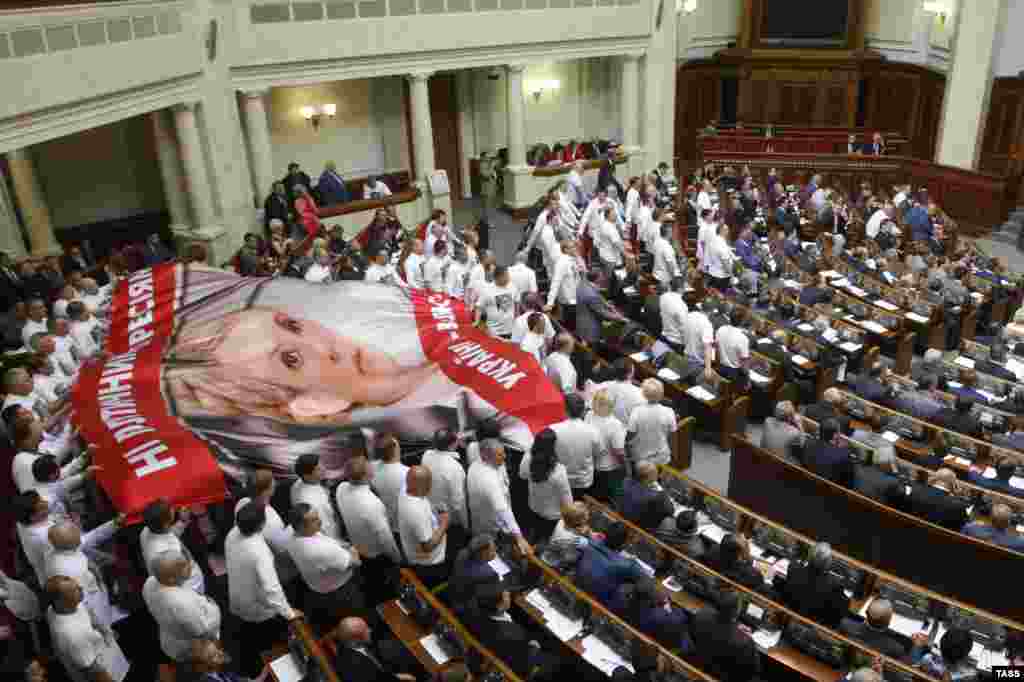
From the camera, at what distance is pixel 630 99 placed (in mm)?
Result: 18688

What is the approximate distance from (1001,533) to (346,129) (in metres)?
14.6

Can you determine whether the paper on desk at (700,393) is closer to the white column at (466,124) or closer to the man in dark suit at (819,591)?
the man in dark suit at (819,591)

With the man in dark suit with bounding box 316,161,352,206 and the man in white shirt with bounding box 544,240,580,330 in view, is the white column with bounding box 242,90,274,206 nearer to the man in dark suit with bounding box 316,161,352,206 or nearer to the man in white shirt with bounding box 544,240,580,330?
the man in dark suit with bounding box 316,161,352,206

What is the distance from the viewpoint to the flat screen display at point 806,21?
67.4ft

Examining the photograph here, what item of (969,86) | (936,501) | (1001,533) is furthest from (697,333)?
(969,86)

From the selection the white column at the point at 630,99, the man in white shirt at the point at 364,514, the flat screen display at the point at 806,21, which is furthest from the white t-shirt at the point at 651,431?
the flat screen display at the point at 806,21

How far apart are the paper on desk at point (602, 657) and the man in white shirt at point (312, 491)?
1.84 metres

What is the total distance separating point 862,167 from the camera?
1856cm

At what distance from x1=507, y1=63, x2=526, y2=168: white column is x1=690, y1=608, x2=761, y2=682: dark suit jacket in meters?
13.3

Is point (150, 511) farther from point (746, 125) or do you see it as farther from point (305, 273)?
point (746, 125)

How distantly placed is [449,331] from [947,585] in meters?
4.65

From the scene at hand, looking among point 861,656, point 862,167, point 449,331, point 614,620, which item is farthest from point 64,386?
point 862,167

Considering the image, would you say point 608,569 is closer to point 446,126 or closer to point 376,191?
point 376,191

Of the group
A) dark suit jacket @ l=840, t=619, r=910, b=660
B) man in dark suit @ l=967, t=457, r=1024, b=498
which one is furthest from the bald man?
man in dark suit @ l=967, t=457, r=1024, b=498
